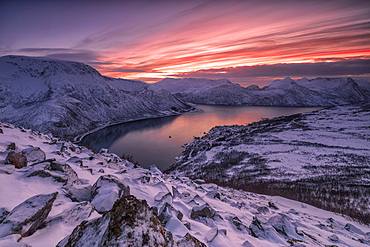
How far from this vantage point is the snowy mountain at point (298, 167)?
97.2ft

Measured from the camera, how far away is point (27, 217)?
4.69 meters

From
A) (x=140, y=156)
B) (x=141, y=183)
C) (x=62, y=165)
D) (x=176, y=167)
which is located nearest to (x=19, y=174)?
(x=62, y=165)

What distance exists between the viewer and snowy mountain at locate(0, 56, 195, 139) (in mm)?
101188

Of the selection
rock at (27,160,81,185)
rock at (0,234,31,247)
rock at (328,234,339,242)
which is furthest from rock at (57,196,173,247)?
rock at (328,234,339,242)

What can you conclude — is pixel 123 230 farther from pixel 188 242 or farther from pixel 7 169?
pixel 7 169

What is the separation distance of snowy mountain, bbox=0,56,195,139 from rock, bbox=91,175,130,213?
324 feet

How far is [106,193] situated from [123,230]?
4174 mm

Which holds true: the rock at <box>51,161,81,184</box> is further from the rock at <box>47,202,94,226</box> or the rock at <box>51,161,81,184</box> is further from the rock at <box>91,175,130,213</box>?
the rock at <box>47,202,94,226</box>

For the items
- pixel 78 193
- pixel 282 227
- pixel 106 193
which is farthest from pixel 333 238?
pixel 78 193

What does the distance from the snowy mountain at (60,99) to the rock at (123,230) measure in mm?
102830

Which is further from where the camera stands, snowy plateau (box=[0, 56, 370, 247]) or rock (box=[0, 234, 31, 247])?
snowy plateau (box=[0, 56, 370, 247])

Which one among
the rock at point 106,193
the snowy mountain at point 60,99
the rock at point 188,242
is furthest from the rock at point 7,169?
the snowy mountain at point 60,99

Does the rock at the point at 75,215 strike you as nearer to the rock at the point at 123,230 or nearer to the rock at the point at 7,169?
the rock at the point at 123,230

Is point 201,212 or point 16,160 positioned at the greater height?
point 16,160
